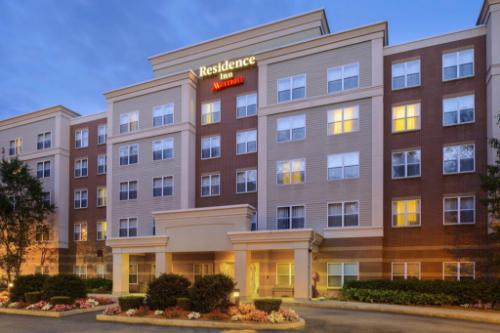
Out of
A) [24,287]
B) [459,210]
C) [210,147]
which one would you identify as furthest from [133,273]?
[459,210]

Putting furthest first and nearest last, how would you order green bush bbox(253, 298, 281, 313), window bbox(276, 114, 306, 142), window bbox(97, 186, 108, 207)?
window bbox(97, 186, 108, 207) → window bbox(276, 114, 306, 142) → green bush bbox(253, 298, 281, 313)

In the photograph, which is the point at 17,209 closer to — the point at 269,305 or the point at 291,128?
the point at 291,128

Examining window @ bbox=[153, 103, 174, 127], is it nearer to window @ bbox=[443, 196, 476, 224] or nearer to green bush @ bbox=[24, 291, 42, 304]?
green bush @ bbox=[24, 291, 42, 304]

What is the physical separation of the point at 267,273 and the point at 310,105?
11815mm

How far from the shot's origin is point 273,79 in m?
33.4

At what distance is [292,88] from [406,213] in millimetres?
11417

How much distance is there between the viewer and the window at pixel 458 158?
90.6 ft

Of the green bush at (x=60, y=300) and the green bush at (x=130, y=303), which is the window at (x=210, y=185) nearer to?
the green bush at (x=60, y=300)

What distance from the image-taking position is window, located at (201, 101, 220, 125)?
3619 centimetres

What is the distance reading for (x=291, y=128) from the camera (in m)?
32.4

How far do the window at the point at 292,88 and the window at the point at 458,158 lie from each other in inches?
399

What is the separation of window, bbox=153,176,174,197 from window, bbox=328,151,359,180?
507 inches

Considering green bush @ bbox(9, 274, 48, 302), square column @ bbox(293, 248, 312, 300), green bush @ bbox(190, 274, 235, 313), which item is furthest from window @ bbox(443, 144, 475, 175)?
green bush @ bbox(9, 274, 48, 302)

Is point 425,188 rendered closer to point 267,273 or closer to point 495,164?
point 495,164
